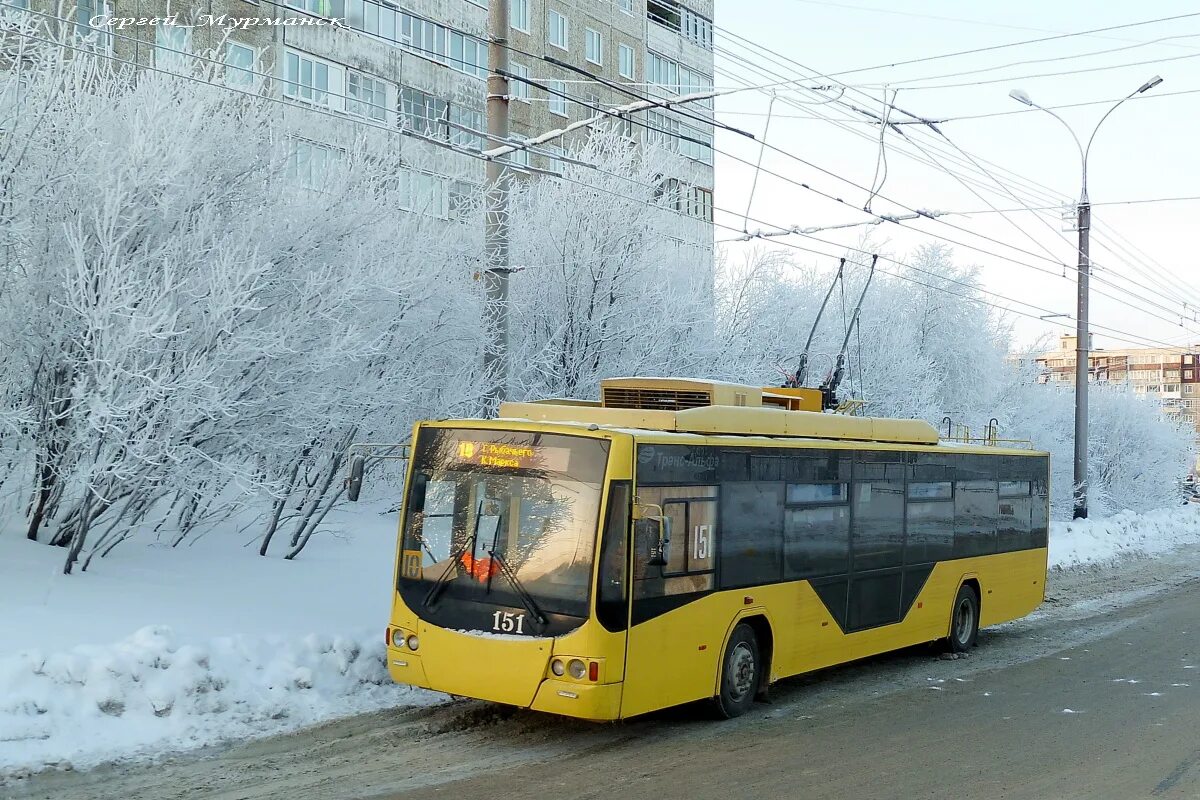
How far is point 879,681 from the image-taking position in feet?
40.4

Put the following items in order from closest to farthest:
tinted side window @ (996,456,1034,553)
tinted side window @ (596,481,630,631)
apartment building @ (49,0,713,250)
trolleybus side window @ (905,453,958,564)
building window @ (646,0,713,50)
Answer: tinted side window @ (596,481,630,631), trolleybus side window @ (905,453,958,564), tinted side window @ (996,456,1034,553), apartment building @ (49,0,713,250), building window @ (646,0,713,50)

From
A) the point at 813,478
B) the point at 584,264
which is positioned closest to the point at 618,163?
the point at 584,264

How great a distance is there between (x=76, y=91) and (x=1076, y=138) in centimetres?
2421

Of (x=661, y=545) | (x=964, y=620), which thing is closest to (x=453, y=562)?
(x=661, y=545)

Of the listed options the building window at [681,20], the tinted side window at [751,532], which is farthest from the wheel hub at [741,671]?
the building window at [681,20]

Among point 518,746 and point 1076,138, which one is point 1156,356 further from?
point 518,746

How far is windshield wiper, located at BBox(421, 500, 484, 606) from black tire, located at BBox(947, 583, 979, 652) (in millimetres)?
7238

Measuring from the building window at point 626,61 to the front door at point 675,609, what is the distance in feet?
114

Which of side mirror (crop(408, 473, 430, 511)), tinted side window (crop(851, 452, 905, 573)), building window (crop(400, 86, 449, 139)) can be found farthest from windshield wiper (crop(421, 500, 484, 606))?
building window (crop(400, 86, 449, 139))

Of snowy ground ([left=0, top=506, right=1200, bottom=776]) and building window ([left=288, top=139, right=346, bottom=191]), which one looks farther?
building window ([left=288, top=139, right=346, bottom=191])

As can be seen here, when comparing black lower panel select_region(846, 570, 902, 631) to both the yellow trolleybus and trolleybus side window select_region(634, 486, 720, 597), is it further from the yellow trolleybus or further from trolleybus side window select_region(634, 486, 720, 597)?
trolleybus side window select_region(634, 486, 720, 597)

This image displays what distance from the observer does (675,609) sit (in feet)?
30.1

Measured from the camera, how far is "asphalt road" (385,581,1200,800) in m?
7.73

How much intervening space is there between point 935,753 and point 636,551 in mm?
2711
